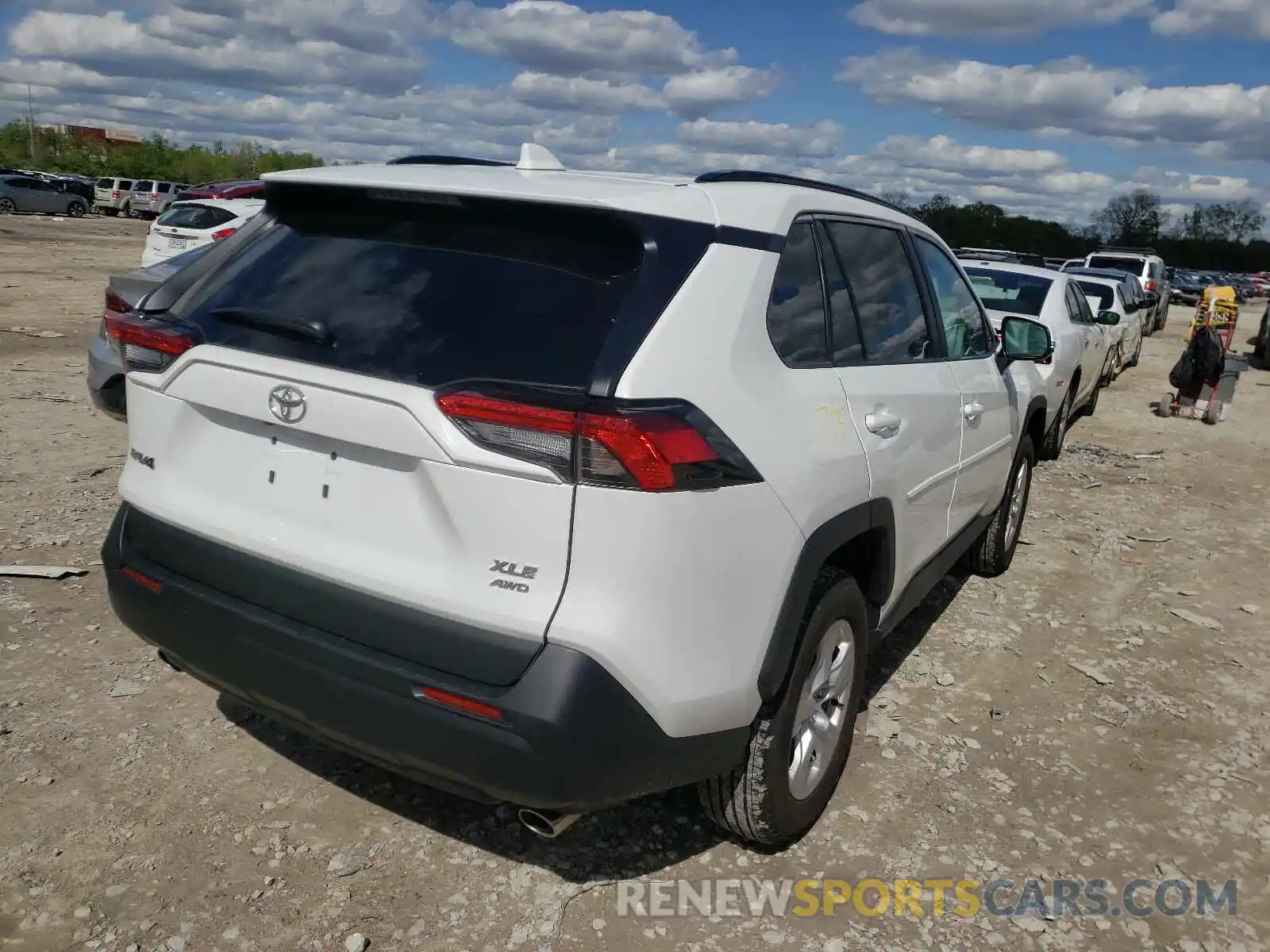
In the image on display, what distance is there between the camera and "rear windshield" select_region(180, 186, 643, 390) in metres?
2.29

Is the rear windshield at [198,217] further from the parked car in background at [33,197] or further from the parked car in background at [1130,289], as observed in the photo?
the parked car in background at [33,197]

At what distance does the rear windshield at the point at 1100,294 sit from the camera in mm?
13414

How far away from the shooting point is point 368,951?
2.57 metres

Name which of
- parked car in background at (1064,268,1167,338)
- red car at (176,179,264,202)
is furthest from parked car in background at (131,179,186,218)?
parked car in background at (1064,268,1167,338)

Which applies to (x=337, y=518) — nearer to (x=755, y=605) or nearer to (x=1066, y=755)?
(x=755, y=605)

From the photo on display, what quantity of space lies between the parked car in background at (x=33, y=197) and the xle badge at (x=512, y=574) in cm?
4575

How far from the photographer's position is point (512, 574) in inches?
87.7

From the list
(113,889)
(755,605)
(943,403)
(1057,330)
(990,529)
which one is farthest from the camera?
(1057,330)

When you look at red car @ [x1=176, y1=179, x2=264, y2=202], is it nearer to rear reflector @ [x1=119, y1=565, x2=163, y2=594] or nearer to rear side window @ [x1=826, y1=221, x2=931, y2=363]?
rear side window @ [x1=826, y1=221, x2=931, y2=363]

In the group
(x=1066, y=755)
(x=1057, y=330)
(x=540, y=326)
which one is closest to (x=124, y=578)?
(x=540, y=326)

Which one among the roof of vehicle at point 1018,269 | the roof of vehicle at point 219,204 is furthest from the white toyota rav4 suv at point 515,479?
the roof of vehicle at point 219,204

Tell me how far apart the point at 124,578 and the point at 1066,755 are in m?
3.38


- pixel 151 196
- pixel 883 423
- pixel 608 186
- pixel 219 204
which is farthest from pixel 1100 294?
pixel 151 196

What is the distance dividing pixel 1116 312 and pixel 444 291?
12624 millimetres
